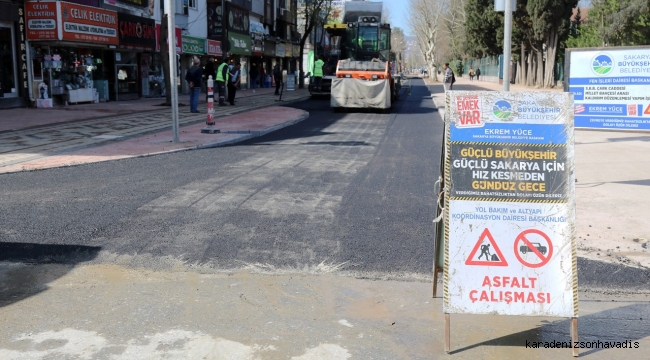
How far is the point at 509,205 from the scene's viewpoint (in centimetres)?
421

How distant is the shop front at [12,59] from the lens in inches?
830

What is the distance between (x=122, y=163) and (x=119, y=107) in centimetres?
1399

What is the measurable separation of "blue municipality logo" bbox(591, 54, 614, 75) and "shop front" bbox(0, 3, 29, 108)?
18.3m

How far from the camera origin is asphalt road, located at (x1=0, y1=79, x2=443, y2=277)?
5.93 m

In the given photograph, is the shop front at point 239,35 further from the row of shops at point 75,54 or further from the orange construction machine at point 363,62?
the orange construction machine at point 363,62

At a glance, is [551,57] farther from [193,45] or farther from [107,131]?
[107,131]

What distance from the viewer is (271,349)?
158 inches

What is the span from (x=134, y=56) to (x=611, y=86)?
24.0m

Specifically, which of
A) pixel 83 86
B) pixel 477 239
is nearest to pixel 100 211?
pixel 477 239

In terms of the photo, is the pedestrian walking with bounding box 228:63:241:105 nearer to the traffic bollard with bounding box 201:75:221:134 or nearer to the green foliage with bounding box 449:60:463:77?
the traffic bollard with bounding box 201:75:221:134

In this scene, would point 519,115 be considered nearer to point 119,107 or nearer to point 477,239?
point 477,239

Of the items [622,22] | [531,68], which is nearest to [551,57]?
[622,22]

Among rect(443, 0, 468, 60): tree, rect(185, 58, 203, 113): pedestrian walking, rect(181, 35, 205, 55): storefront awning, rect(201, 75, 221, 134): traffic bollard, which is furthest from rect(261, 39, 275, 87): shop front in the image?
rect(201, 75, 221, 134): traffic bollard

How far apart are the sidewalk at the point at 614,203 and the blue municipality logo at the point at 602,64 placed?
1682 mm
